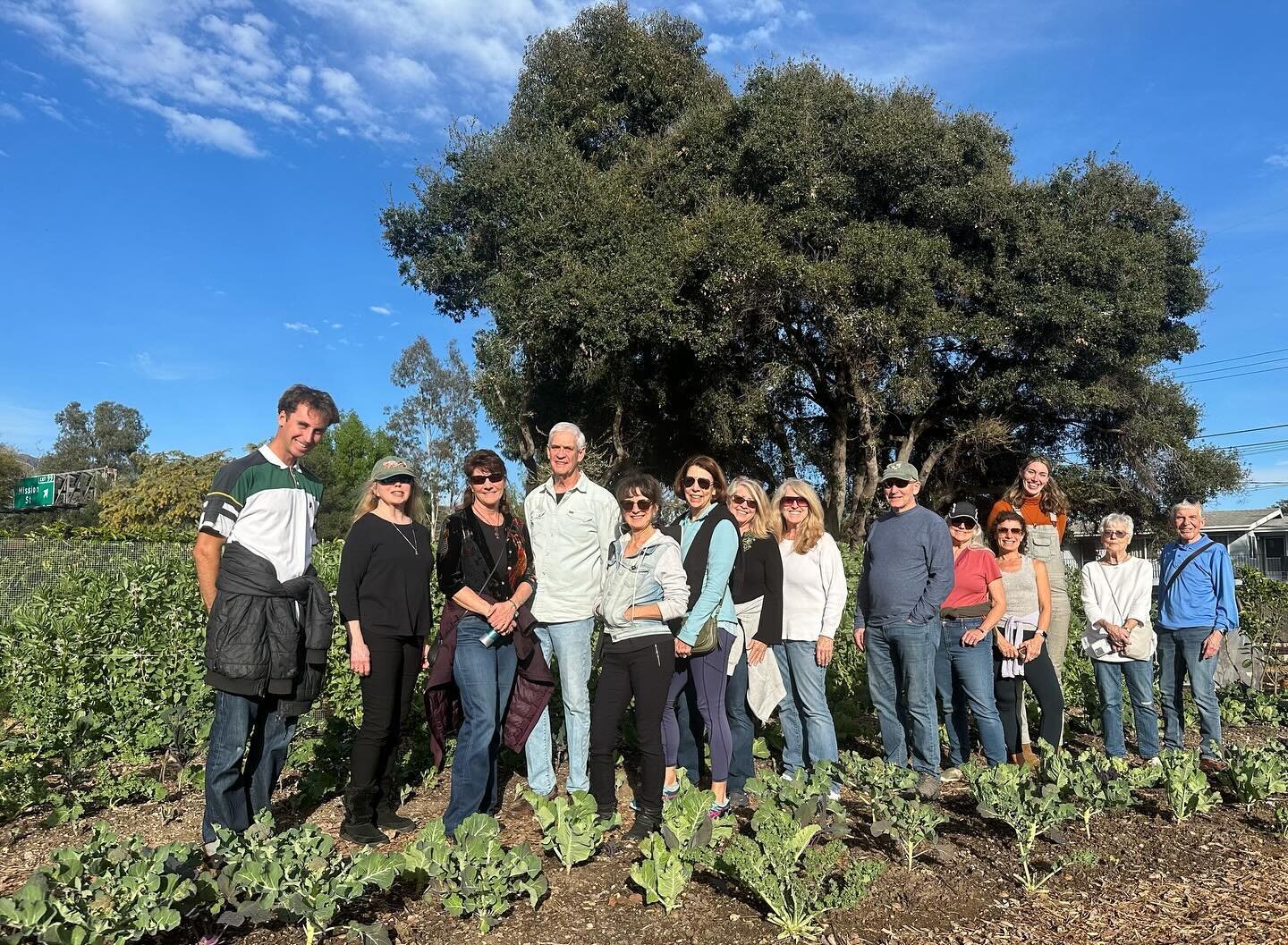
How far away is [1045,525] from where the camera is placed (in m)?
5.22

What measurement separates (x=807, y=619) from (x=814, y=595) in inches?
5.0

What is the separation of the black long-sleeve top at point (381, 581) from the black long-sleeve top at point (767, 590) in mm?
1634

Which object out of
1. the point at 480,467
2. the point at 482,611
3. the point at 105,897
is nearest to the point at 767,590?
the point at 482,611

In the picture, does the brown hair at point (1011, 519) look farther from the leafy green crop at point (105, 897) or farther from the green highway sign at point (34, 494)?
the green highway sign at point (34, 494)

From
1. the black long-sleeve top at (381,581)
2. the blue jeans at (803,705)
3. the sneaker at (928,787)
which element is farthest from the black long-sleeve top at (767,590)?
the black long-sleeve top at (381,581)

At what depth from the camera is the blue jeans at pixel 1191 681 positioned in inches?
200

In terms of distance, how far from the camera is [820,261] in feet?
51.0

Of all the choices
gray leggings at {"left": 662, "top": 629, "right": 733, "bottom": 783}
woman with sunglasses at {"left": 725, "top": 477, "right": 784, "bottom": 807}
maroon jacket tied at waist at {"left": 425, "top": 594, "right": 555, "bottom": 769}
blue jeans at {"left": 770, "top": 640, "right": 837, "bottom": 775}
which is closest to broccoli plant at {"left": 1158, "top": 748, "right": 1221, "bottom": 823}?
blue jeans at {"left": 770, "top": 640, "right": 837, "bottom": 775}

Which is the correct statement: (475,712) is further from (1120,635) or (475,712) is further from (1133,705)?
(1133,705)

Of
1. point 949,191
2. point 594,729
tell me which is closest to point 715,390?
point 949,191

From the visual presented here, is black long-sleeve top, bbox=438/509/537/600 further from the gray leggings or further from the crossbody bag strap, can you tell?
the crossbody bag strap

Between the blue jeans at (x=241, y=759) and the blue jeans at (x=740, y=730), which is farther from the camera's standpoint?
the blue jeans at (x=740, y=730)

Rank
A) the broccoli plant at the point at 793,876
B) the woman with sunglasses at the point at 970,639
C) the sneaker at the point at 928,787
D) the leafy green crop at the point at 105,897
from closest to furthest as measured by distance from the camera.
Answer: the leafy green crop at the point at 105,897
the broccoli plant at the point at 793,876
the sneaker at the point at 928,787
the woman with sunglasses at the point at 970,639

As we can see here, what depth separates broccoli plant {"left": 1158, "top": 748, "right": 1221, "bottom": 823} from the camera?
3.91 metres
